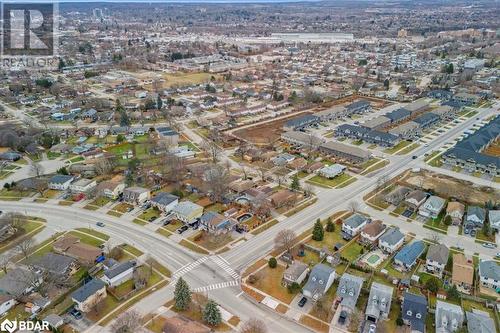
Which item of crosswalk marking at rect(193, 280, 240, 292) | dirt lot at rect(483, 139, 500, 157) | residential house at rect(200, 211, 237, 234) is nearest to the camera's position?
crosswalk marking at rect(193, 280, 240, 292)

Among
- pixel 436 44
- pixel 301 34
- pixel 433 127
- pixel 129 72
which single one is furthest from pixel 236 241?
pixel 301 34

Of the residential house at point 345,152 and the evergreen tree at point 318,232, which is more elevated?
the residential house at point 345,152

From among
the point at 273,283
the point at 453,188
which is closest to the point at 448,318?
the point at 273,283

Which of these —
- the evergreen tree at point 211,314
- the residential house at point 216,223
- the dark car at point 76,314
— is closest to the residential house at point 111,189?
the residential house at point 216,223

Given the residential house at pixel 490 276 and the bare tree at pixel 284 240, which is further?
the bare tree at pixel 284 240

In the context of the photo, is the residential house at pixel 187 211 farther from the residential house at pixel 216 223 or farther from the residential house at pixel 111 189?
the residential house at pixel 111 189

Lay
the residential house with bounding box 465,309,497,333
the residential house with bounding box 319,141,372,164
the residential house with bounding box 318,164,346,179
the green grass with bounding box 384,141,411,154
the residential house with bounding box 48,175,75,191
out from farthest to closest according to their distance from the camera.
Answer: the green grass with bounding box 384,141,411,154 < the residential house with bounding box 319,141,372,164 < the residential house with bounding box 318,164,346,179 < the residential house with bounding box 48,175,75,191 < the residential house with bounding box 465,309,497,333

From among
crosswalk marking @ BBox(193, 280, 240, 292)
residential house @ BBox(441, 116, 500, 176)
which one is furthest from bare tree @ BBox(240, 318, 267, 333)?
residential house @ BBox(441, 116, 500, 176)

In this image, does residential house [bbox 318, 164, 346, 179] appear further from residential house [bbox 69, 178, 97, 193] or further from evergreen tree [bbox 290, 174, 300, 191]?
residential house [bbox 69, 178, 97, 193]
